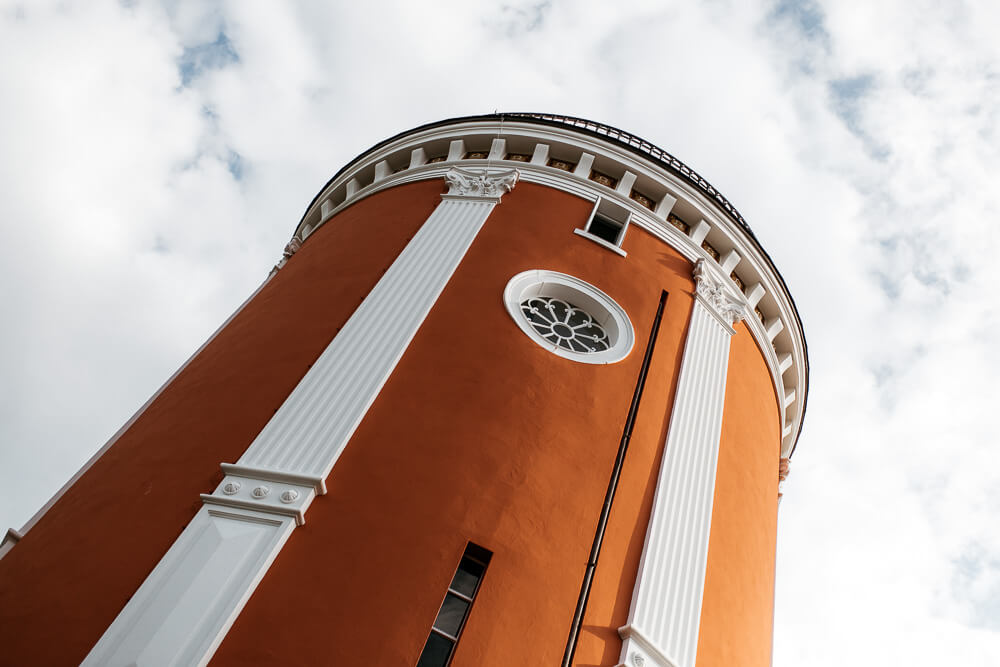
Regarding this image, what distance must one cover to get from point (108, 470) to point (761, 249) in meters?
12.1

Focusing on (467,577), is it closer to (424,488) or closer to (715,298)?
(424,488)

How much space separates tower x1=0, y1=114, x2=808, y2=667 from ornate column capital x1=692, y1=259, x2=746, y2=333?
0.22 ft

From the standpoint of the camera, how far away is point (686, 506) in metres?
10.5

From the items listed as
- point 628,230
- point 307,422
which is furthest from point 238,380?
point 628,230

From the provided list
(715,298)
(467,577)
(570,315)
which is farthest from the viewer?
(715,298)

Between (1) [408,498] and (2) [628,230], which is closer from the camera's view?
(1) [408,498]

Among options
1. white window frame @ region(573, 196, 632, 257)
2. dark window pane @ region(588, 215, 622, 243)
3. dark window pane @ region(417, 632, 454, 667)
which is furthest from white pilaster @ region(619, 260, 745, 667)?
dark window pane @ region(417, 632, 454, 667)

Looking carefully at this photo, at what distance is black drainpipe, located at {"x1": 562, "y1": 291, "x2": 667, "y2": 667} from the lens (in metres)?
8.23

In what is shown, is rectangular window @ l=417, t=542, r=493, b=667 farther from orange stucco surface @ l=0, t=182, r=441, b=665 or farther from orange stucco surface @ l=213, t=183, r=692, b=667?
orange stucco surface @ l=0, t=182, r=441, b=665

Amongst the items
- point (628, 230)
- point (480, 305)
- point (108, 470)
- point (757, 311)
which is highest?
point (757, 311)

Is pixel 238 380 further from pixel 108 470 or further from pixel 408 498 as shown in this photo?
pixel 408 498

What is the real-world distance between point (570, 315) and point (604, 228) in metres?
2.85

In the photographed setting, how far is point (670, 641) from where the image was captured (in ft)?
29.2

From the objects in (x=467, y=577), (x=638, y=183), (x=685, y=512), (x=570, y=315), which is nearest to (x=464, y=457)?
(x=467, y=577)
